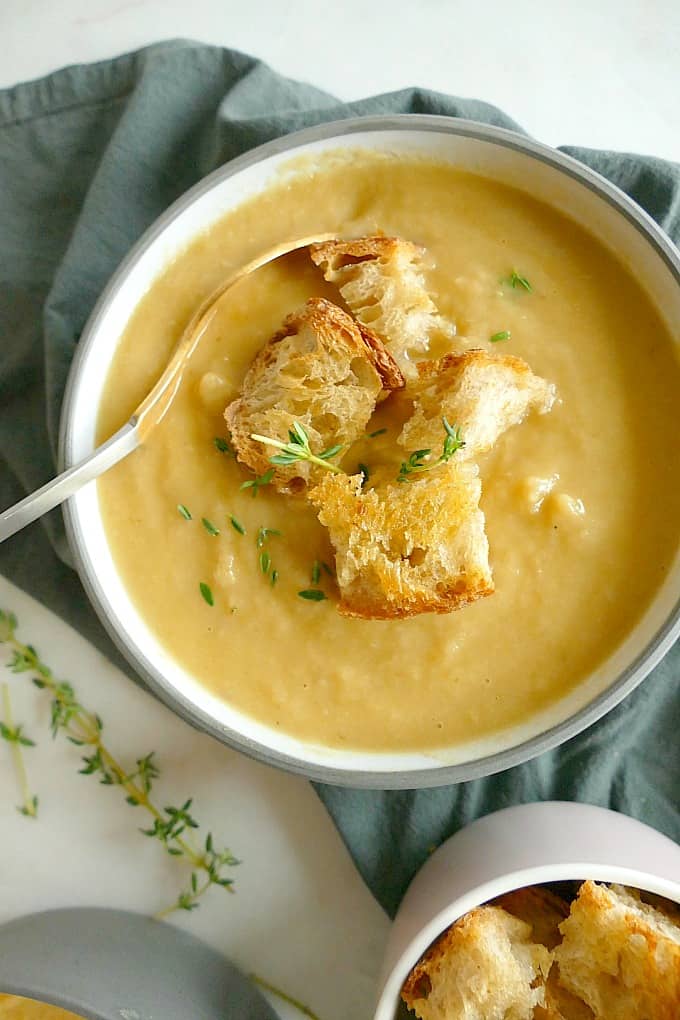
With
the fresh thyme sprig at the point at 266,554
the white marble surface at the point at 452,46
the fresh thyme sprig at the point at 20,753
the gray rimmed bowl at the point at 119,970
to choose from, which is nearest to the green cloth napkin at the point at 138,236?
the white marble surface at the point at 452,46

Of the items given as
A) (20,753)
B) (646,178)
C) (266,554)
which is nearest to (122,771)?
(20,753)

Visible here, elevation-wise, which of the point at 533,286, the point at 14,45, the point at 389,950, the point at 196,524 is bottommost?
the point at 389,950

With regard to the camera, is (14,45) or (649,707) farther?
(14,45)

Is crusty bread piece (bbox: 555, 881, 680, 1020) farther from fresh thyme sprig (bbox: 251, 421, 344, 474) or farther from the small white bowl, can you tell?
fresh thyme sprig (bbox: 251, 421, 344, 474)

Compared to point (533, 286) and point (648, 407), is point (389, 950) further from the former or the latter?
point (533, 286)

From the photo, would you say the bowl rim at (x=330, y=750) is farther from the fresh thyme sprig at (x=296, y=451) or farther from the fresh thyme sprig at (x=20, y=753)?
the fresh thyme sprig at (x=20, y=753)

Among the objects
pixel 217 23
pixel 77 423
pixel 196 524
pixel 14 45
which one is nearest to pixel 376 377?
pixel 196 524
